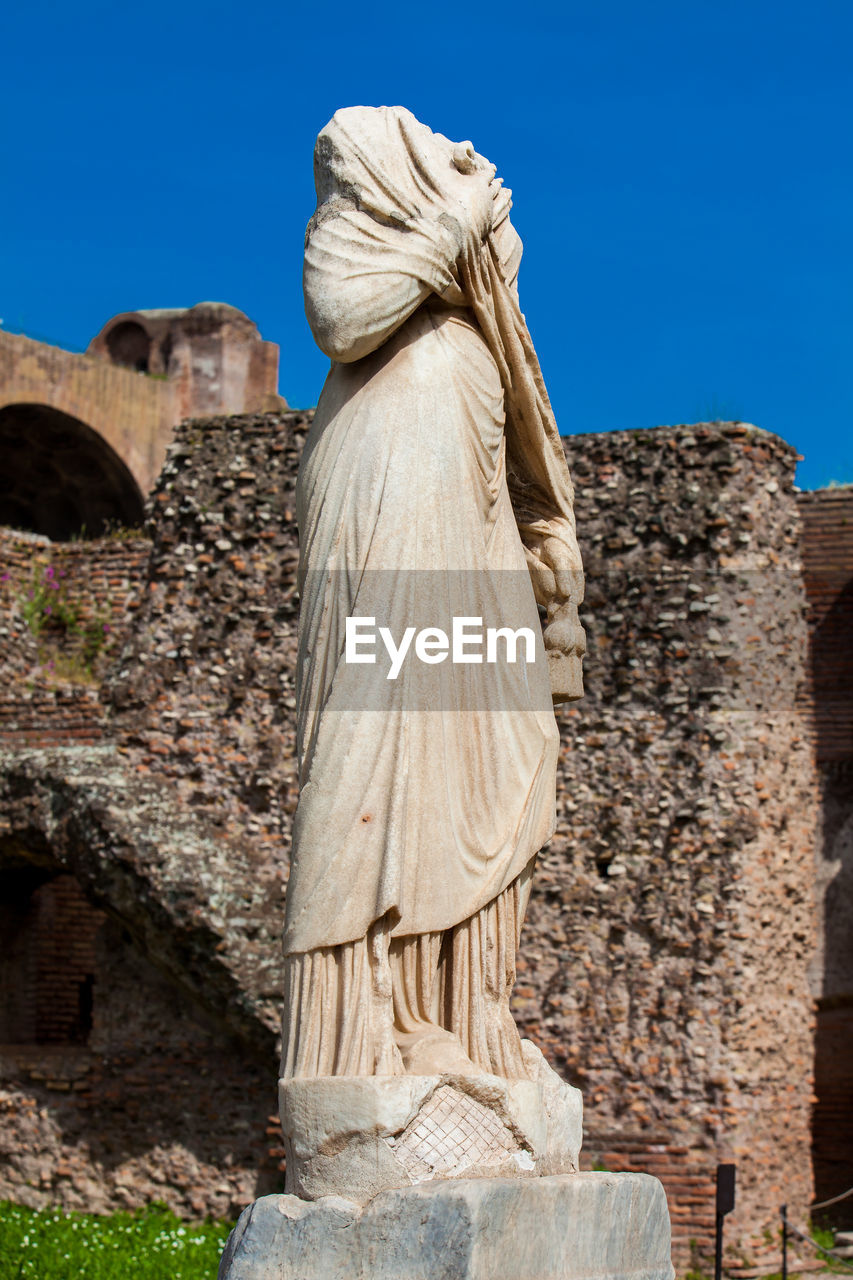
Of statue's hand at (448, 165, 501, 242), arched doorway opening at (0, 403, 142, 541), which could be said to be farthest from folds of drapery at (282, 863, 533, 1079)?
arched doorway opening at (0, 403, 142, 541)

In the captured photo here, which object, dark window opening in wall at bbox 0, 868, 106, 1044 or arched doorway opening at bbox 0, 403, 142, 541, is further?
arched doorway opening at bbox 0, 403, 142, 541

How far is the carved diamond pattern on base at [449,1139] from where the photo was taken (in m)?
3.12

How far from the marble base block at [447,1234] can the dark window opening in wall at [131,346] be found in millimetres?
24415

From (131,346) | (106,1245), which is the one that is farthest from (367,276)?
(131,346)

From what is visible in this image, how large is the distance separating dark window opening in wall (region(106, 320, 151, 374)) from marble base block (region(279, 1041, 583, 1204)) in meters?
24.3

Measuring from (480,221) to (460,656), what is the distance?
1.01 meters

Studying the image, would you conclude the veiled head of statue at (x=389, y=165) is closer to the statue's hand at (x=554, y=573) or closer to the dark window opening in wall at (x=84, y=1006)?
the statue's hand at (x=554, y=573)

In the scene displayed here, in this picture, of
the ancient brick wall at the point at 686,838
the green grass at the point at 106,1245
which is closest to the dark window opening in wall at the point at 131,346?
the ancient brick wall at the point at 686,838

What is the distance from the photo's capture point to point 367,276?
362cm

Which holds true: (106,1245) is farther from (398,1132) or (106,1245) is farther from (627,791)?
(398,1132)

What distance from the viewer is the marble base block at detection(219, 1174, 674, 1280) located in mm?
2953

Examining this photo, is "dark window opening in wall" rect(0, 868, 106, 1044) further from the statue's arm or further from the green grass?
the statue's arm

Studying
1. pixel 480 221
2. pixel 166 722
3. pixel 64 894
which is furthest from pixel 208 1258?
pixel 480 221

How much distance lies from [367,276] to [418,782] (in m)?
1.11
